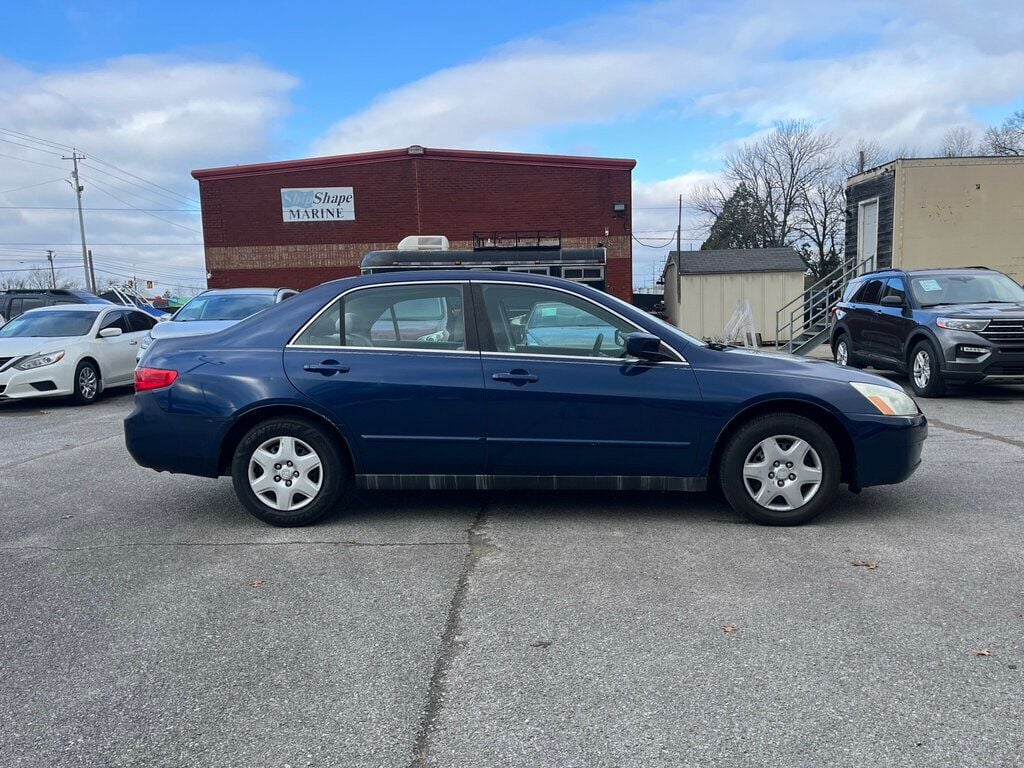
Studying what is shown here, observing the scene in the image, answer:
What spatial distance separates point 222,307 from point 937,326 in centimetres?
981

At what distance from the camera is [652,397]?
4.66m

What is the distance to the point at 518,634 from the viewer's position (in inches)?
130

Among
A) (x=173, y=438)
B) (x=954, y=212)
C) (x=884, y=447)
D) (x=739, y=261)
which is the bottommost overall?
(x=884, y=447)

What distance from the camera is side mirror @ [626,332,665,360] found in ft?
15.2

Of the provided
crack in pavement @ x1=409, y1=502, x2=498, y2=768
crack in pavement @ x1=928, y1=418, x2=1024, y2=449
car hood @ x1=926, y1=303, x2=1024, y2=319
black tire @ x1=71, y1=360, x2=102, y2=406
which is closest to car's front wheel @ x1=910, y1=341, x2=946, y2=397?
car hood @ x1=926, y1=303, x2=1024, y2=319

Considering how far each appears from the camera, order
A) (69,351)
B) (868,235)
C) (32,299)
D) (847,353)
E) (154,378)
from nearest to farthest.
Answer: (154,378), (69,351), (847,353), (32,299), (868,235)

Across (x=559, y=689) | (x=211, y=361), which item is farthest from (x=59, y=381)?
(x=559, y=689)

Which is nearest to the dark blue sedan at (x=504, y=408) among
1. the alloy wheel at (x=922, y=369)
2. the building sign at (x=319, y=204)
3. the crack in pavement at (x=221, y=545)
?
the crack in pavement at (x=221, y=545)

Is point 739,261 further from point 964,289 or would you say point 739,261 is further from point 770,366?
point 770,366

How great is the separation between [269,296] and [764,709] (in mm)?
10688

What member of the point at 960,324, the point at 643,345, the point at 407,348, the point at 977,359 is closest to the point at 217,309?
the point at 407,348

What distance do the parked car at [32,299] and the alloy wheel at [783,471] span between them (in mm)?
17649

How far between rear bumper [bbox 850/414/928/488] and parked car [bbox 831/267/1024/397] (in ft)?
19.2

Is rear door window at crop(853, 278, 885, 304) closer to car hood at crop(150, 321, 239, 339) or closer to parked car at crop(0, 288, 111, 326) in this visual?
car hood at crop(150, 321, 239, 339)
